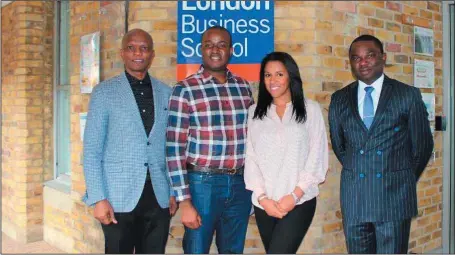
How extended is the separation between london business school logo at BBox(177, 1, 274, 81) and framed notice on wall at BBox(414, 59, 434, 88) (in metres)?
1.56

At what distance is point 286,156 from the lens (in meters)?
2.55

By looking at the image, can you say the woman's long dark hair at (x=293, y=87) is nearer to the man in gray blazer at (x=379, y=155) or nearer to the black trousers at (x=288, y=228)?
the man in gray blazer at (x=379, y=155)

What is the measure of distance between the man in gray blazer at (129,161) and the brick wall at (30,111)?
9.88ft

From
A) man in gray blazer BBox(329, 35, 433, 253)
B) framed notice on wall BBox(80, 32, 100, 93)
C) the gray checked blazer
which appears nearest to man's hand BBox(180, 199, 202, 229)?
the gray checked blazer

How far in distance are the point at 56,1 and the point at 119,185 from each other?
11.6 ft

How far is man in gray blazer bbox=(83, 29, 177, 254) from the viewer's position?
2.67 m

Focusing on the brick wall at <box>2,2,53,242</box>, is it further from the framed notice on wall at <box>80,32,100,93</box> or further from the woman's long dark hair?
the woman's long dark hair

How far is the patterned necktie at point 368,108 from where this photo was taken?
2.67m

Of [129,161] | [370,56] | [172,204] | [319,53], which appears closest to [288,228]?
[172,204]

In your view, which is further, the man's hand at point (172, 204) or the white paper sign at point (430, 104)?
the white paper sign at point (430, 104)

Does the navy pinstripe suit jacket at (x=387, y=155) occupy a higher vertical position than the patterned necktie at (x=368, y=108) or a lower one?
lower

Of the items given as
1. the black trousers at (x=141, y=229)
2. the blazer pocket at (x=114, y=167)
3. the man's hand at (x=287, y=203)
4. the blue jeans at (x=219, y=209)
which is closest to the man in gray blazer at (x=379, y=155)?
the man's hand at (x=287, y=203)

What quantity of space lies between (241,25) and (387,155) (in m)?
1.60

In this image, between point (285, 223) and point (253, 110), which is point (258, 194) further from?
point (253, 110)
